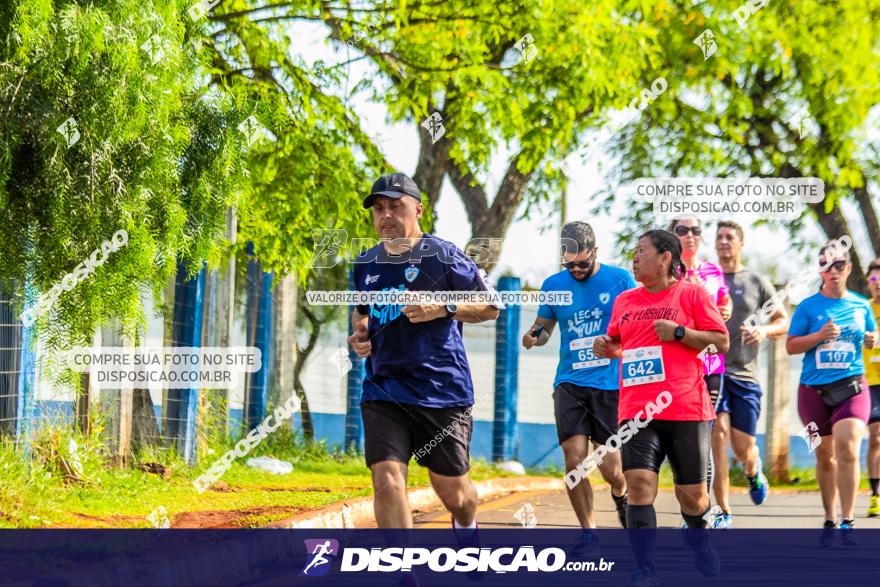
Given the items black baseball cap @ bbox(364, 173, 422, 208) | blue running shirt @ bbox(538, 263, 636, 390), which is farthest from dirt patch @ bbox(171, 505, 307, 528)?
black baseball cap @ bbox(364, 173, 422, 208)

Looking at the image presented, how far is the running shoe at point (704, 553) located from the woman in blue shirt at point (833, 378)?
9.54ft

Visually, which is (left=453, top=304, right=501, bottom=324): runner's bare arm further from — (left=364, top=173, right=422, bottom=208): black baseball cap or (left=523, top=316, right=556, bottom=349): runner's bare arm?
(left=523, top=316, right=556, bottom=349): runner's bare arm

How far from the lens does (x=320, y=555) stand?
8.12 metres

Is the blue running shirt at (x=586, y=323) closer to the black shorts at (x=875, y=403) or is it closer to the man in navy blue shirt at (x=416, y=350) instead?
the man in navy blue shirt at (x=416, y=350)

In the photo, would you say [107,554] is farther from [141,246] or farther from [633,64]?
→ [633,64]

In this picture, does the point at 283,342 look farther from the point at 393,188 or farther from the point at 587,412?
the point at 393,188

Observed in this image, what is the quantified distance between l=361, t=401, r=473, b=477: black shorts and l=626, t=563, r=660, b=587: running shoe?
1.01 meters

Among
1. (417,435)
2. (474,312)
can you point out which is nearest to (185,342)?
(417,435)

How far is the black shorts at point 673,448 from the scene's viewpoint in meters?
7.09

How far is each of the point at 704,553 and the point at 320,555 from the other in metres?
2.27

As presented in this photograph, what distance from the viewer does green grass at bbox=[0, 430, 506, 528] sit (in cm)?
834

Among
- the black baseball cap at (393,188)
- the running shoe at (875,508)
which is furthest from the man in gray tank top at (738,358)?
the black baseball cap at (393,188)

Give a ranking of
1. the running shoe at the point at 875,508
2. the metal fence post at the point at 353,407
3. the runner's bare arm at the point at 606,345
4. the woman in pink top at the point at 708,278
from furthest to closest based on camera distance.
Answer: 1. the metal fence post at the point at 353,407
2. the running shoe at the point at 875,508
3. the woman in pink top at the point at 708,278
4. the runner's bare arm at the point at 606,345

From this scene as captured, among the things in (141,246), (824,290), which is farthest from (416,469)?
(141,246)
